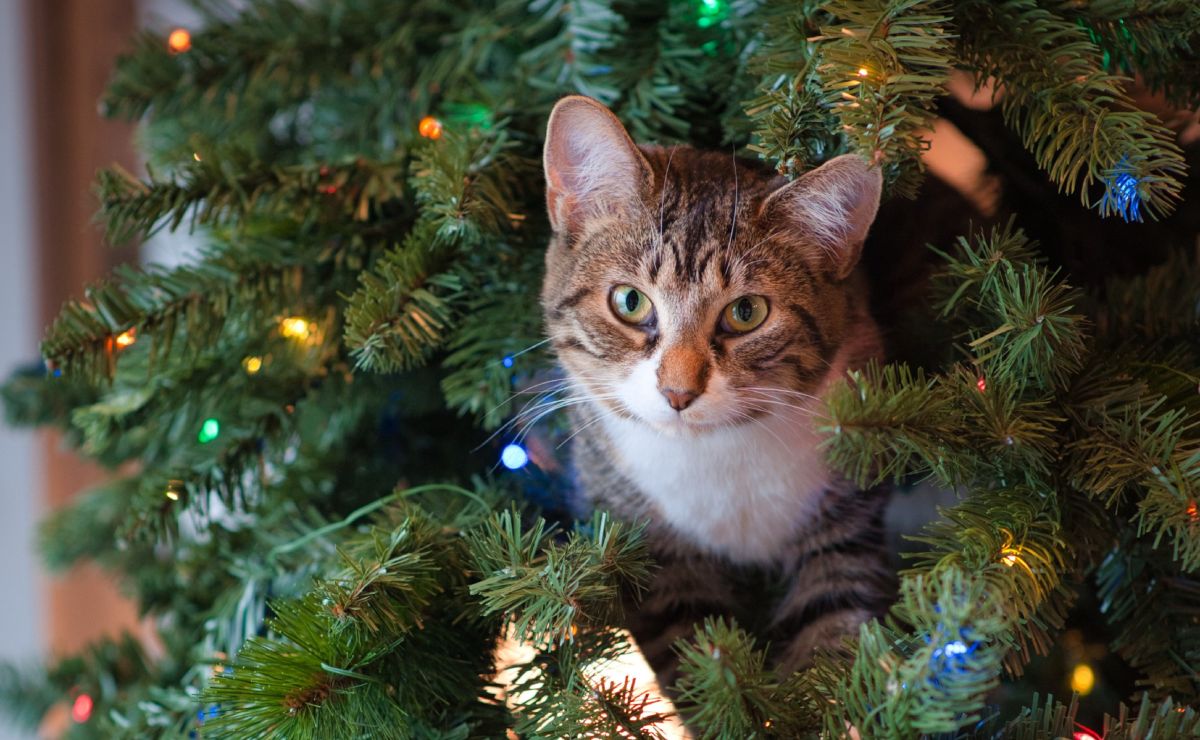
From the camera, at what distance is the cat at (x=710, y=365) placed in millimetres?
894

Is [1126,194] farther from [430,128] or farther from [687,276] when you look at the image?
[430,128]

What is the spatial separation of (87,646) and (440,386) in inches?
22.6

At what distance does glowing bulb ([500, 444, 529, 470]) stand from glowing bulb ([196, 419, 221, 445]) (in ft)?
0.96

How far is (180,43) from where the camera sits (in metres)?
1.04

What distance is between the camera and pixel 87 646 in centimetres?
113

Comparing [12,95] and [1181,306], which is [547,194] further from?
[12,95]

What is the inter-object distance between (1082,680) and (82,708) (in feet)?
3.50

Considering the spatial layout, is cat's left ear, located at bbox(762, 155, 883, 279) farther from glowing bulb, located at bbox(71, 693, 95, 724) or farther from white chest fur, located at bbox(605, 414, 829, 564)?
glowing bulb, located at bbox(71, 693, 95, 724)

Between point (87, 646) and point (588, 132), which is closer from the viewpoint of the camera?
point (588, 132)

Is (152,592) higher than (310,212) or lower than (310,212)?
lower

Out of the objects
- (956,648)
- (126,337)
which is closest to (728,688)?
(956,648)

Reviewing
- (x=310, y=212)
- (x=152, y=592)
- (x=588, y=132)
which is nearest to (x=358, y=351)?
(x=310, y=212)

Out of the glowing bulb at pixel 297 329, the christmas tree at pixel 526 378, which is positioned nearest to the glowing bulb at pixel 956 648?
the christmas tree at pixel 526 378

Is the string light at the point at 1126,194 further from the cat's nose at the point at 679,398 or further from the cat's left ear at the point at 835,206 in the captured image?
the cat's nose at the point at 679,398
